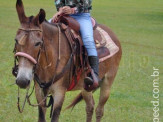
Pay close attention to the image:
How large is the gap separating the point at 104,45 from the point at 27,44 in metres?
2.16

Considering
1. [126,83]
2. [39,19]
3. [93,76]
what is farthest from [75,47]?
[126,83]

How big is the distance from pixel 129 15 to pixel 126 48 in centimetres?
2005

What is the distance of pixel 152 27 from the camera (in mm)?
31438

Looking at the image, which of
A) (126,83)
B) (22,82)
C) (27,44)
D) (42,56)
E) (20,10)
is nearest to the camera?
(22,82)

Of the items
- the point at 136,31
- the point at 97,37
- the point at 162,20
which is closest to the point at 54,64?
the point at 97,37

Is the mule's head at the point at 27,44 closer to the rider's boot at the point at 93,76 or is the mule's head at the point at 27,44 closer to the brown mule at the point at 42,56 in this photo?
the brown mule at the point at 42,56

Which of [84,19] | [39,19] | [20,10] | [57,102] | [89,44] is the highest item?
[20,10]

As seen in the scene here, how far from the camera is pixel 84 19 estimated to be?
638cm

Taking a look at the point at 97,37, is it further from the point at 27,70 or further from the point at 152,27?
the point at 152,27

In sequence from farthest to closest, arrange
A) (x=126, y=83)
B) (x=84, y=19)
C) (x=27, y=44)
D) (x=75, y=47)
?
(x=126, y=83) → (x=84, y=19) → (x=75, y=47) → (x=27, y=44)

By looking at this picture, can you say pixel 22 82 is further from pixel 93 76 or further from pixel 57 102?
pixel 93 76

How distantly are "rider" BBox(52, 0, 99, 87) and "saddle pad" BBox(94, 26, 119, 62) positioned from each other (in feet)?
1.63

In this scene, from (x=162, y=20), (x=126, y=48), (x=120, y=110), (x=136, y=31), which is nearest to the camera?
(x=120, y=110)

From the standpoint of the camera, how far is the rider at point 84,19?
6.12 m
